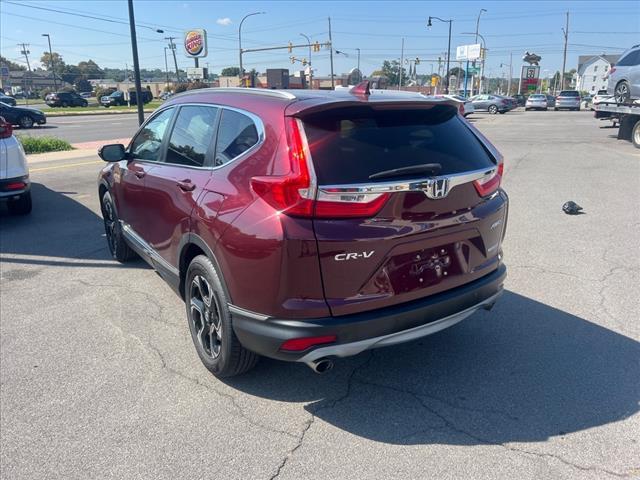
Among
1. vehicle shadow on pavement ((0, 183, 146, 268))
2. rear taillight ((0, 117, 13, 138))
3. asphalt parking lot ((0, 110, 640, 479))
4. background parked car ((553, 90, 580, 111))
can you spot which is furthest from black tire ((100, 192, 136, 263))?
background parked car ((553, 90, 580, 111))

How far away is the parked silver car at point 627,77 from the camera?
1631cm

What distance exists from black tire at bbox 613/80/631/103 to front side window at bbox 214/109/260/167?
16.6 metres

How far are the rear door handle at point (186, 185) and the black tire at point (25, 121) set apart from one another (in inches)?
1089

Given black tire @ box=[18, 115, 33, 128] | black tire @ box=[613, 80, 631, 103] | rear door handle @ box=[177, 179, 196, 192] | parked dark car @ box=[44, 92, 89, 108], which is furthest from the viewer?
parked dark car @ box=[44, 92, 89, 108]

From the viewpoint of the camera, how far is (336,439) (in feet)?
9.32

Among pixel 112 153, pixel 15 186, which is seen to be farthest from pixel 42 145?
pixel 112 153

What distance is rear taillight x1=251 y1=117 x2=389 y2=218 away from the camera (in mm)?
2621

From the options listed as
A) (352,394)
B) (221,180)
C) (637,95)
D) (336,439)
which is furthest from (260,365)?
(637,95)

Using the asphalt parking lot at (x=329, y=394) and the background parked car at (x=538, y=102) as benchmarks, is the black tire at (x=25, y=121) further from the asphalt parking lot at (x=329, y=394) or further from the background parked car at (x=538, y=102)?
the background parked car at (x=538, y=102)

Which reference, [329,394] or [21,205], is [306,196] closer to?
[329,394]

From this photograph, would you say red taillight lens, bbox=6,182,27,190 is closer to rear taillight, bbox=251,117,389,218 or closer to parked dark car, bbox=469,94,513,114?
rear taillight, bbox=251,117,389,218

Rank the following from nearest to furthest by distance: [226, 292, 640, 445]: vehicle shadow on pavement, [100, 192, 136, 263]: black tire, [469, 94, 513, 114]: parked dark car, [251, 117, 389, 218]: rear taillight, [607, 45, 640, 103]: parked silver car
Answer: [251, 117, 389, 218]: rear taillight, [226, 292, 640, 445]: vehicle shadow on pavement, [100, 192, 136, 263]: black tire, [607, 45, 640, 103]: parked silver car, [469, 94, 513, 114]: parked dark car

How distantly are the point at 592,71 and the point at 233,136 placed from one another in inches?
5040

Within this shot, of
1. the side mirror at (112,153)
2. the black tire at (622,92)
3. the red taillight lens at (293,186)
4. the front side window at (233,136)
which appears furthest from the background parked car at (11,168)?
the black tire at (622,92)
